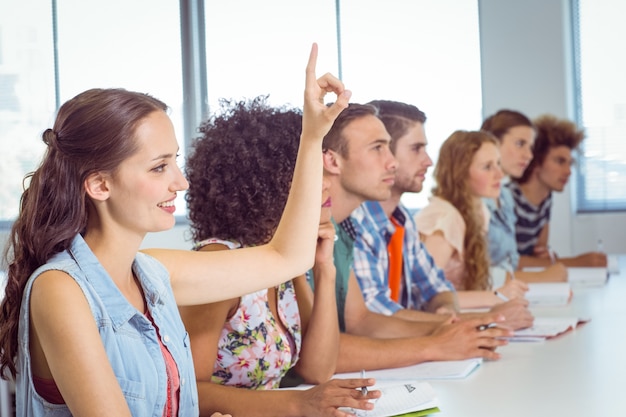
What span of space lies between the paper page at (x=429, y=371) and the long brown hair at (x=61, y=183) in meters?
0.91

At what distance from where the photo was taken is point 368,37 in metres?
7.00

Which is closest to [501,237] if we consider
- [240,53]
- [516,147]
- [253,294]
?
[516,147]

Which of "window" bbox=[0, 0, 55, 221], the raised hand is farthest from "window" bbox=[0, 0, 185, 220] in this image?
the raised hand

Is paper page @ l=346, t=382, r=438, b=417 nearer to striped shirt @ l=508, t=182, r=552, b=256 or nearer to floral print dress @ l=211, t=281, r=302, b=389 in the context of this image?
floral print dress @ l=211, t=281, r=302, b=389

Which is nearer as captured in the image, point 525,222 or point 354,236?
point 354,236

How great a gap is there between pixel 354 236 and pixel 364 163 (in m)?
0.23

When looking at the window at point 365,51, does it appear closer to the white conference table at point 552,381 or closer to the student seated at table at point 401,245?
the student seated at table at point 401,245

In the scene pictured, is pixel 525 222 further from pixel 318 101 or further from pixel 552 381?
pixel 318 101

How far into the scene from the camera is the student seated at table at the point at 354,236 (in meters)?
2.17

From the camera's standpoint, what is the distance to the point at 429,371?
6.59ft

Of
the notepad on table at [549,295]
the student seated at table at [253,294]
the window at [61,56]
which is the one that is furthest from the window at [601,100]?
the student seated at table at [253,294]

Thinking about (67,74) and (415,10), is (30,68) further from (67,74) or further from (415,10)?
(415,10)

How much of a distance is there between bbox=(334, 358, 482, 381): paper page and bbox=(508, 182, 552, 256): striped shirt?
9.21 feet

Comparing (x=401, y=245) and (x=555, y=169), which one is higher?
(x=555, y=169)
